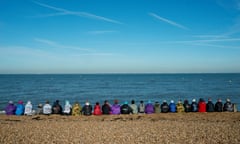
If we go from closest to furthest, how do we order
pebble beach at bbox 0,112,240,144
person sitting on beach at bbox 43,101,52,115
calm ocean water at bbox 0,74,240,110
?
1. pebble beach at bbox 0,112,240,144
2. person sitting on beach at bbox 43,101,52,115
3. calm ocean water at bbox 0,74,240,110

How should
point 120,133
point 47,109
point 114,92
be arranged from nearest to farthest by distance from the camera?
point 120,133 → point 47,109 → point 114,92

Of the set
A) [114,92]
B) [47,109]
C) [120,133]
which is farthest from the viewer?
[114,92]

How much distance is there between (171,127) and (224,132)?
2555 mm

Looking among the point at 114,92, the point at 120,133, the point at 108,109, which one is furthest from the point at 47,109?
the point at 114,92

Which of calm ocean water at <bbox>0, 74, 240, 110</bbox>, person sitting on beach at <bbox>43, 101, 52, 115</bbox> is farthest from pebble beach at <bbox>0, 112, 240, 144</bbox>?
calm ocean water at <bbox>0, 74, 240, 110</bbox>

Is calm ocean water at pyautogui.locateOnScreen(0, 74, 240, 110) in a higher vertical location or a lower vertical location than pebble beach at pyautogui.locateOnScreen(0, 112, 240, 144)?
lower

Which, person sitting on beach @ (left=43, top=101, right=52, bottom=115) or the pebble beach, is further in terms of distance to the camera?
person sitting on beach @ (left=43, top=101, right=52, bottom=115)

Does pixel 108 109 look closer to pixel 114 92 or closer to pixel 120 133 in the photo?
pixel 120 133

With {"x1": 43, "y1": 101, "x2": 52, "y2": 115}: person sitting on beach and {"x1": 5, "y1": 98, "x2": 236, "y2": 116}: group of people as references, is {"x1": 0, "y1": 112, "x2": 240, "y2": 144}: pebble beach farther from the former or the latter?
{"x1": 43, "y1": 101, "x2": 52, "y2": 115}: person sitting on beach

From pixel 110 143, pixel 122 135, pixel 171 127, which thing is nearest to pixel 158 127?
pixel 171 127

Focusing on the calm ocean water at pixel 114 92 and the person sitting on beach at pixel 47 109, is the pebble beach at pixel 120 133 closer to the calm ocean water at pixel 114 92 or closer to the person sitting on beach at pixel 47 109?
the person sitting on beach at pixel 47 109

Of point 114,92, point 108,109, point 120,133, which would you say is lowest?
point 114,92

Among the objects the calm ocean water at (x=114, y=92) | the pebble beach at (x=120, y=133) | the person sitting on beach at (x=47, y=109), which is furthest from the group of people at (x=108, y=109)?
the calm ocean water at (x=114, y=92)

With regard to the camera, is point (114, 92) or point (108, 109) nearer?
point (108, 109)
